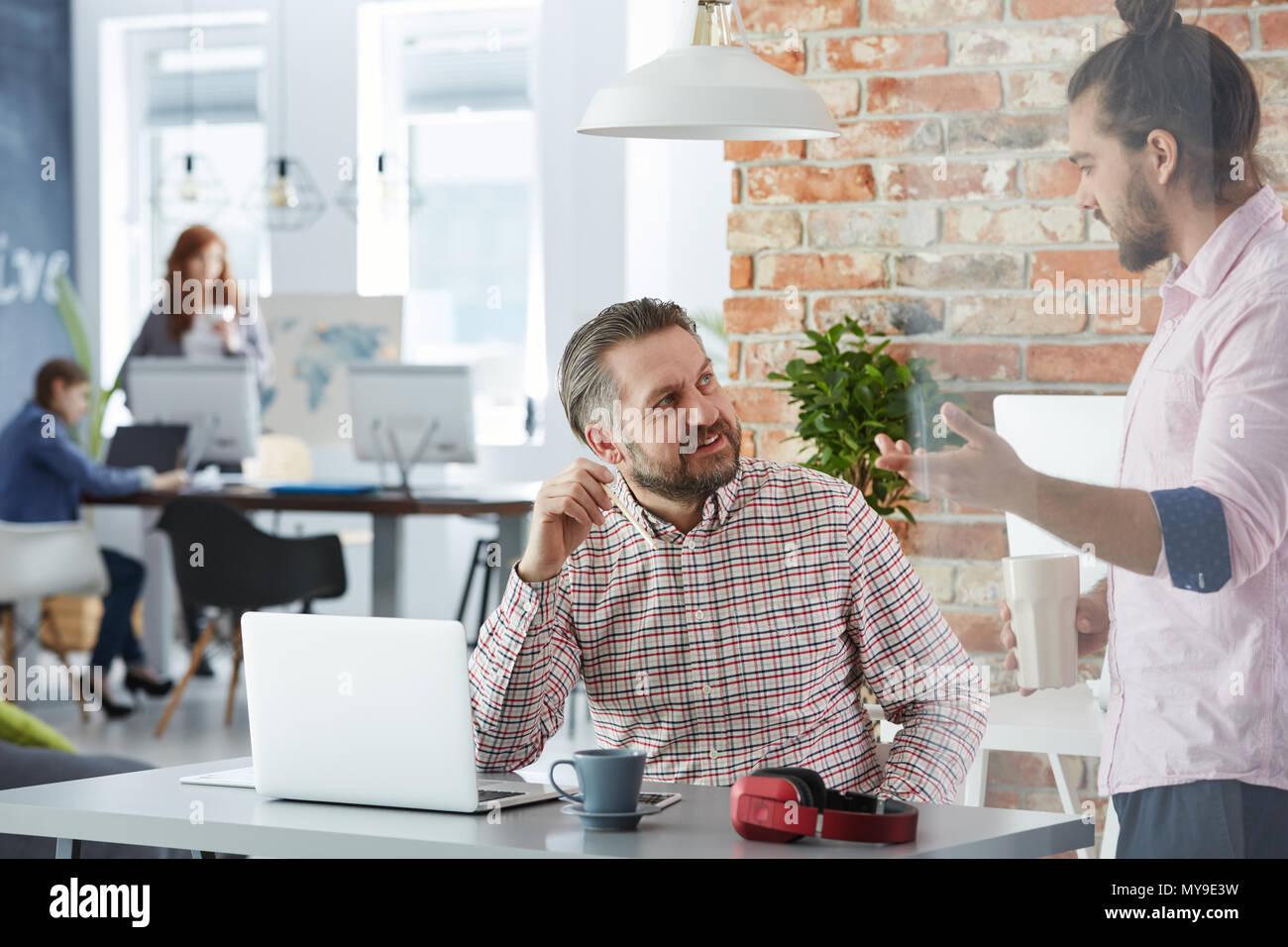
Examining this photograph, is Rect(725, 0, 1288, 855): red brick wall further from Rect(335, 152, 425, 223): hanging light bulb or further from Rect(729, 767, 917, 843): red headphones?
Rect(335, 152, 425, 223): hanging light bulb

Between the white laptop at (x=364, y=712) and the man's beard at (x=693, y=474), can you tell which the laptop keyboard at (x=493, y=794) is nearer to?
the white laptop at (x=364, y=712)

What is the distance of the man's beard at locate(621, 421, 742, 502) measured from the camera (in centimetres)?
204

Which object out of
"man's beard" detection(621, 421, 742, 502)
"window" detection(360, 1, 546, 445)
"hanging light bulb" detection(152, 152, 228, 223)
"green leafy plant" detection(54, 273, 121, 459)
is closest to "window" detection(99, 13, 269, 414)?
"hanging light bulb" detection(152, 152, 228, 223)

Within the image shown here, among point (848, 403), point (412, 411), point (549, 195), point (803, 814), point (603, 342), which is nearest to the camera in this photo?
point (803, 814)

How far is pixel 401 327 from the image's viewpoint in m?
6.75

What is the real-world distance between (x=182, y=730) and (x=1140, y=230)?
446cm

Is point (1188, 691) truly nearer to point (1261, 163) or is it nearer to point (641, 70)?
point (1261, 163)

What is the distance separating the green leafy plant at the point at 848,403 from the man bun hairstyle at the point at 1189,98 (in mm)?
625

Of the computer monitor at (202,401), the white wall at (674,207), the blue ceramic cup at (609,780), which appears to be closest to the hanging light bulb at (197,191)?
the computer monitor at (202,401)

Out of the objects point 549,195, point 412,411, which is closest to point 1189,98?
point 412,411

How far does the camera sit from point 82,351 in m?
7.05

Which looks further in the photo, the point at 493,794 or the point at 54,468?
the point at 54,468

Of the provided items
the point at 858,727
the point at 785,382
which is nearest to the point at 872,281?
the point at 785,382

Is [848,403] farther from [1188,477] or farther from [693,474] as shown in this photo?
[1188,477]
